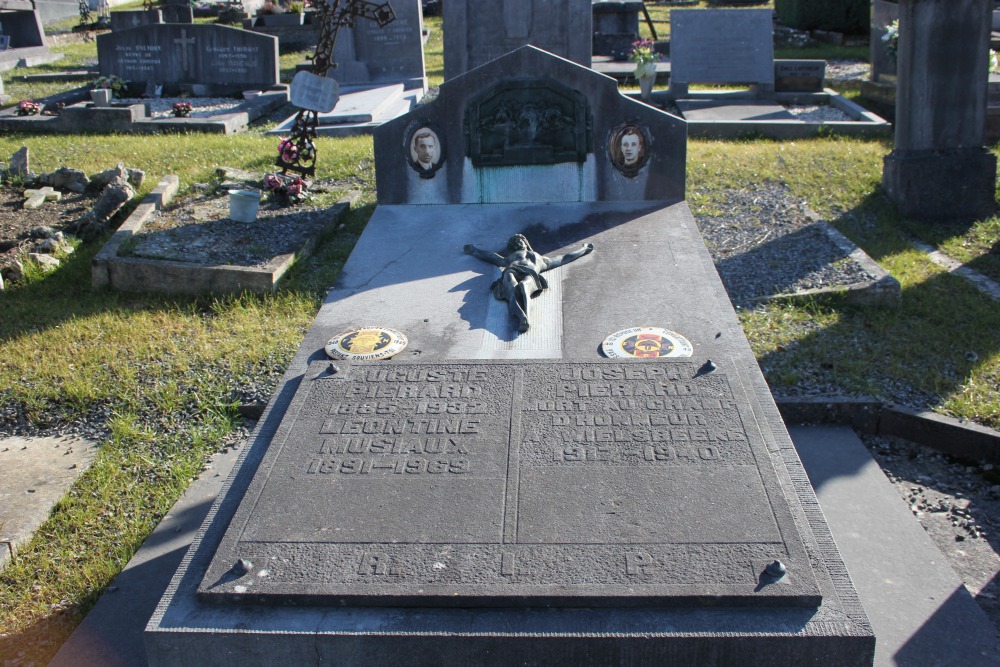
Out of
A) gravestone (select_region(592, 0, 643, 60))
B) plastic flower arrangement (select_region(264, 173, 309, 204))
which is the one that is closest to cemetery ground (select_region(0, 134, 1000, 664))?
plastic flower arrangement (select_region(264, 173, 309, 204))

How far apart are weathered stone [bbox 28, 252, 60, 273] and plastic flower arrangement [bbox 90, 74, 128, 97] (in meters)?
7.92

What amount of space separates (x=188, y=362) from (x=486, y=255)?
6.73 feet

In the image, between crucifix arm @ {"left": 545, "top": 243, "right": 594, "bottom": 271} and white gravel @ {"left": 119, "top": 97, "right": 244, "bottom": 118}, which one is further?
white gravel @ {"left": 119, "top": 97, "right": 244, "bottom": 118}

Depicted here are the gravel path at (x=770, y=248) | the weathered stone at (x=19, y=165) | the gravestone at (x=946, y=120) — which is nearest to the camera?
the gravel path at (x=770, y=248)

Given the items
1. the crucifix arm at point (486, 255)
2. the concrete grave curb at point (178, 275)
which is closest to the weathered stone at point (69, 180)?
the concrete grave curb at point (178, 275)

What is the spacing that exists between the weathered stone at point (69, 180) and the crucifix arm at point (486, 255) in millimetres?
5376

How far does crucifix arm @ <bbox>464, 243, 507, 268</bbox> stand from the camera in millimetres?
4328

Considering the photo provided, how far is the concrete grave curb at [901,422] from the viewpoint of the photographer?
14.5 feet

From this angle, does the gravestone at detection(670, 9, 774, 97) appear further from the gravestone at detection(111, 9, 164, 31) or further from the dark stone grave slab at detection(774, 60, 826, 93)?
the gravestone at detection(111, 9, 164, 31)

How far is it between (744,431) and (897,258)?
4.48 meters

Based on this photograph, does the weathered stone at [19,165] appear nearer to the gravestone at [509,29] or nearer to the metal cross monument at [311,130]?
the metal cross monument at [311,130]

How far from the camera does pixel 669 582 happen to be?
2367 millimetres

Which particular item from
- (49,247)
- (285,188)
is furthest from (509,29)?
(49,247)

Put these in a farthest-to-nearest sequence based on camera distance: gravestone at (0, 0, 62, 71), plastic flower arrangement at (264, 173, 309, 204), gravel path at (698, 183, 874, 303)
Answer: gravestone at (0, 0, 62, 71) → plastic flower arrangement at (264, 173, 309, 204) → gravel path at (698, 183, 874, 303)
